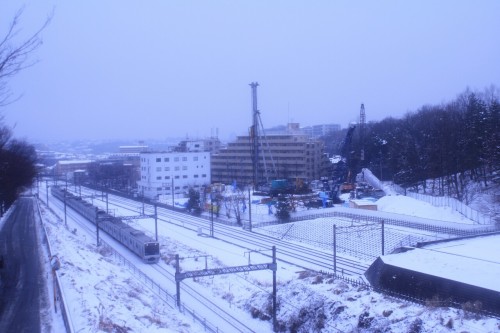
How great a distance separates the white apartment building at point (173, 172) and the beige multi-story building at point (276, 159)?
3456 millimetres

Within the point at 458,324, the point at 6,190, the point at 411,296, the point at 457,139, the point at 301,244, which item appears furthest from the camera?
the point at 457,139

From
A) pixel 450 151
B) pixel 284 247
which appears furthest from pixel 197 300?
pixel 450 151

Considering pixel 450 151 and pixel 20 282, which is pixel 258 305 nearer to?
pixel 20 282

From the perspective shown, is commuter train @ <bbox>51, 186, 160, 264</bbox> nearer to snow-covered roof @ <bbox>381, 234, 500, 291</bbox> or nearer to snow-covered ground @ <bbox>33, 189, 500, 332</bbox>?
snow-covered ground @ <bbox>33, 189, 500, 332</bbox>

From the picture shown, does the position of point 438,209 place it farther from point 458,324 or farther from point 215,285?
point 458,324

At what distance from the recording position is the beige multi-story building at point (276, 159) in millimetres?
42969

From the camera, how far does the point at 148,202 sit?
124ft

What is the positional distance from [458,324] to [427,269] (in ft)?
8.97

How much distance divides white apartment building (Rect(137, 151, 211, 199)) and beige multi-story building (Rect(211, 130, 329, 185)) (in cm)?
346

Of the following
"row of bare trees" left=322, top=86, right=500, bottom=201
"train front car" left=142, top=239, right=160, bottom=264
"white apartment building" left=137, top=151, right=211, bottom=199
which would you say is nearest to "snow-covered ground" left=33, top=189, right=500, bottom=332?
"train front car" left=142, top=239, right=160, bottom=264

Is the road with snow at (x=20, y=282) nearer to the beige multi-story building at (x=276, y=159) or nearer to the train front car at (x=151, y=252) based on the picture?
the train front car at (x=151, y=252)

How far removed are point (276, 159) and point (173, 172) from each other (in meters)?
10.0

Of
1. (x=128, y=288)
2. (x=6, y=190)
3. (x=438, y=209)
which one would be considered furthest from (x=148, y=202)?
(x=128, y=288)

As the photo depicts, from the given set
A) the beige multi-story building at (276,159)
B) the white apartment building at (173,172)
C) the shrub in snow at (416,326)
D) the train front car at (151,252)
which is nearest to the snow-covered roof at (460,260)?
the shrub in snow at (416,326)
